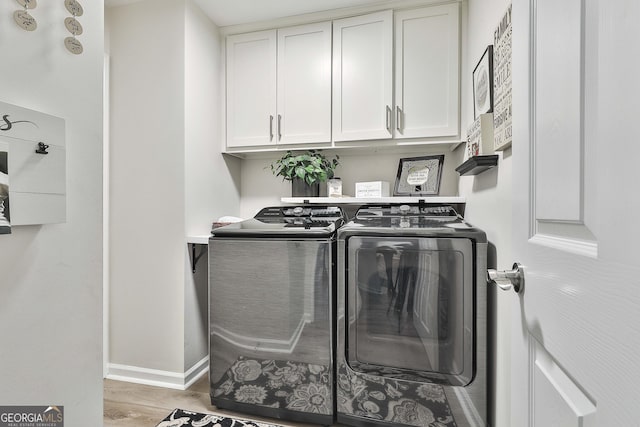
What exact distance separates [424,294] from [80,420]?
1359 mm

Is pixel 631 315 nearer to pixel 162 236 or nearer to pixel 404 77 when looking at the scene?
pixel 404 77

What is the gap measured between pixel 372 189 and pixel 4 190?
1.84 meters

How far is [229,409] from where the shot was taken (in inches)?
69.1

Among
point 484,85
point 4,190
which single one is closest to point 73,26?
point 4,190

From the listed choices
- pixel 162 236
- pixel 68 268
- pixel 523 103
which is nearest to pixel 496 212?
pixel 523 103

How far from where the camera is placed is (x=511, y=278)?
2.27ft

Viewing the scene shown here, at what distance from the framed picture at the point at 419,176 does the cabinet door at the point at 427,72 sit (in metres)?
0.25

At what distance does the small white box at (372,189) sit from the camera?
2.19 meters

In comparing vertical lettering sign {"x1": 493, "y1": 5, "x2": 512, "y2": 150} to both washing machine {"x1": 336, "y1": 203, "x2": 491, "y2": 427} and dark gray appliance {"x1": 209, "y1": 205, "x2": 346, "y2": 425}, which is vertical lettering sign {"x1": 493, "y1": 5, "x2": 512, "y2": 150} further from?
dark gray appliance {"x1": 209, "y1": 205, "x2": 346, "y2": 425}

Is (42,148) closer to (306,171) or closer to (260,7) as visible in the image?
(306,171)

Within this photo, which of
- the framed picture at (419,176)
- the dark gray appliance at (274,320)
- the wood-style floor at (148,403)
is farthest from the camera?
the framed picture at (419,176)

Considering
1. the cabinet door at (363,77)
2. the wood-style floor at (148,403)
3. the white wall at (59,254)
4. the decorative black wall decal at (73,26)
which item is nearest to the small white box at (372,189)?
the cabinet door at (363,77)

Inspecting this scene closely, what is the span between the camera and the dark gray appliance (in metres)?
1.58

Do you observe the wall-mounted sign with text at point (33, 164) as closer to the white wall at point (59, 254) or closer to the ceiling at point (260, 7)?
the white wall at point (59, 254)
